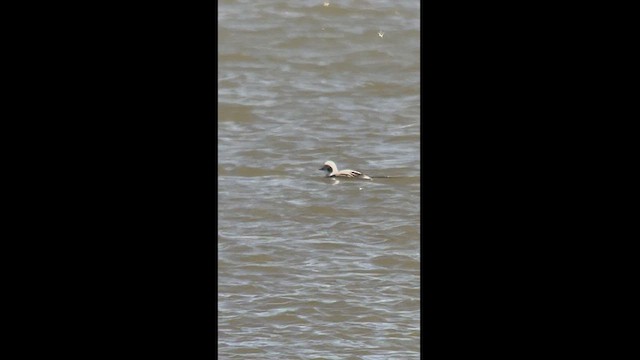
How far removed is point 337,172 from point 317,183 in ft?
0.40

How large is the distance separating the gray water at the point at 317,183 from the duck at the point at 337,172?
48 mm

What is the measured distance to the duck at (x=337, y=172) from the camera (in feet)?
22.4

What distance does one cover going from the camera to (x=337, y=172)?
6.82 meters

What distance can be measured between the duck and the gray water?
0.16 feet

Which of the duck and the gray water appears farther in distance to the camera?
the duck

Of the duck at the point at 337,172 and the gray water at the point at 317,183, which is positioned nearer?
the gray water at the point at 317,183

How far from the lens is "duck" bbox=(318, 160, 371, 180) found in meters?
6.82
